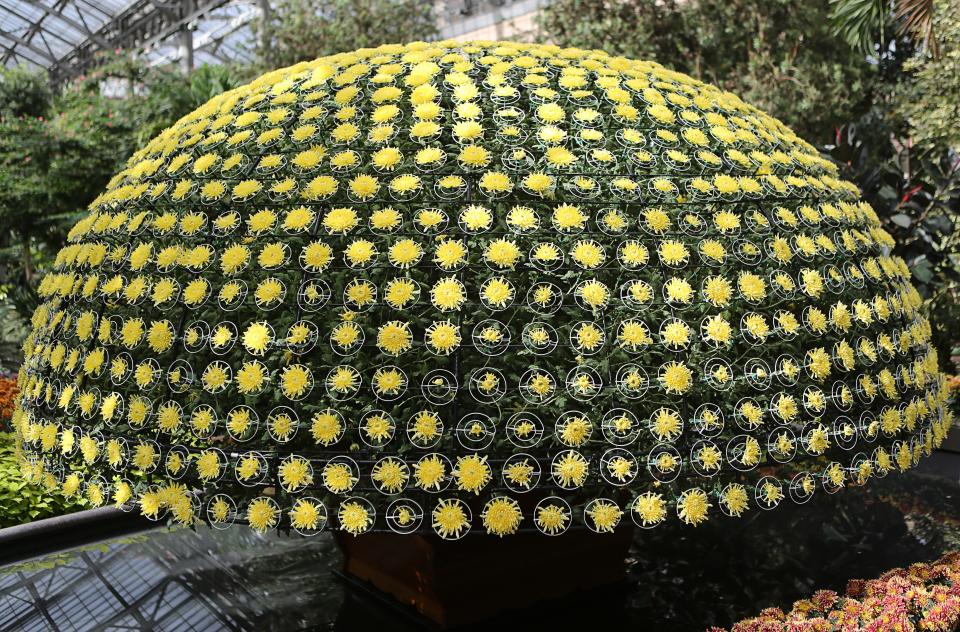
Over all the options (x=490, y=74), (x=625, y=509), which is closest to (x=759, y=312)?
(x=625, y=509)

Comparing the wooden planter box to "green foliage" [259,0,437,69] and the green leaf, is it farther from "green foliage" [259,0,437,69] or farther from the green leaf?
"green foliage" [259,0,437,69]

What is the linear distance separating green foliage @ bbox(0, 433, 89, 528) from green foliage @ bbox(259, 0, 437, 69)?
14189mm

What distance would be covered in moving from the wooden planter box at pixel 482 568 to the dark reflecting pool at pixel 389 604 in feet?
0.40

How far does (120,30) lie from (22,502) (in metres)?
30.2

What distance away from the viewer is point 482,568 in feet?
15.8

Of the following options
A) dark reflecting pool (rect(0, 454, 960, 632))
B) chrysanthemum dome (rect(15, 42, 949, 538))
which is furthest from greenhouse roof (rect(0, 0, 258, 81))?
chrysanthemum dome (rect(15, 42, 949, 538))

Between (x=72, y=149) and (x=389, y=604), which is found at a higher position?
(x=72, y=149)

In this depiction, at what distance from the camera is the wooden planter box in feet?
15.6

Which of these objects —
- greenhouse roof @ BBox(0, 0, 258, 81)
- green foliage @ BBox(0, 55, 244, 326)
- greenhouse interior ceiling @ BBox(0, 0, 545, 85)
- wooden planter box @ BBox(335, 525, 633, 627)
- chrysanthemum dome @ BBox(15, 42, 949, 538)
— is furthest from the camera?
greenhouse roof @ BBox(0, 0, 258, 81)

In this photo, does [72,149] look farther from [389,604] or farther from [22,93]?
[389,604]

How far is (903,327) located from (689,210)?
5.61 feet

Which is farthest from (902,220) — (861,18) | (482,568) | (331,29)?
(331,29)

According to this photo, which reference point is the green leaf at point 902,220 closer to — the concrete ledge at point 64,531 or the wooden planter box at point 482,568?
the wooden planter box at point 482,568

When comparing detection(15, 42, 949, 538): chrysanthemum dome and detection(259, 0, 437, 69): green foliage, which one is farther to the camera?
detection(259, 0, 437, 69): green foliage
